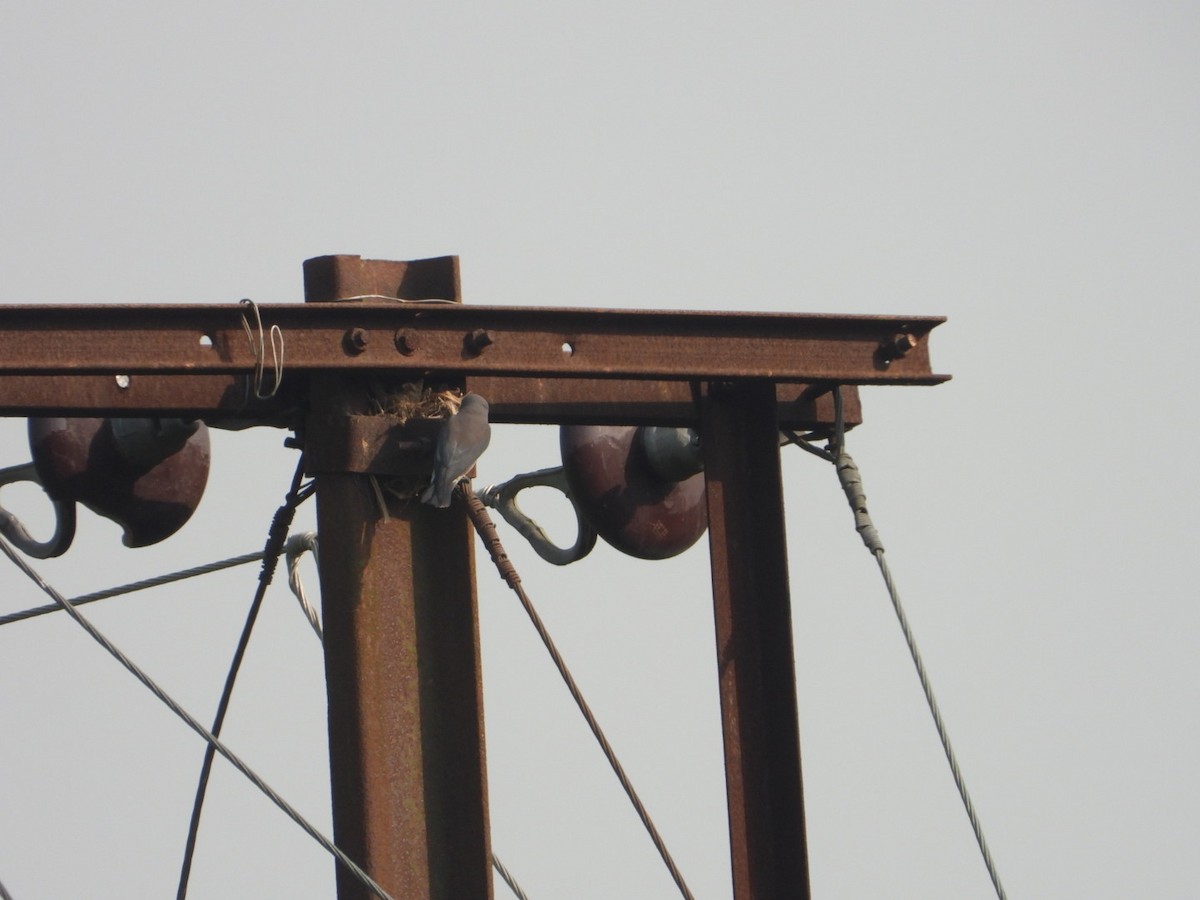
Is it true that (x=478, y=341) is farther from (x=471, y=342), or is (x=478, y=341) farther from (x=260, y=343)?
(x=260, y=343)

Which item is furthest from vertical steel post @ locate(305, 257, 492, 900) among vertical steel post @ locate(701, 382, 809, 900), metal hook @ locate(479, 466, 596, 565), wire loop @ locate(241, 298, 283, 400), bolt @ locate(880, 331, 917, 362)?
metal hook @ locate(479, 466, 596, 565)

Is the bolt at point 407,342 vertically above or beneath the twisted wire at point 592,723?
above

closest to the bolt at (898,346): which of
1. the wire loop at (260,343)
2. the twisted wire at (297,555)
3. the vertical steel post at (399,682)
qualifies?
the vertical steel post at (399,682)

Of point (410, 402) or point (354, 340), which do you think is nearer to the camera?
point (354, 340)

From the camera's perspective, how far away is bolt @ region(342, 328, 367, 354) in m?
7.09

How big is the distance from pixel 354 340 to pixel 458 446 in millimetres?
460

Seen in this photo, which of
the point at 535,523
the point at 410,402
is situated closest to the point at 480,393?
the point at 410,402

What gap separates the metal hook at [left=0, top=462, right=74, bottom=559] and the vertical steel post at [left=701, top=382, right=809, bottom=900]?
293 cm

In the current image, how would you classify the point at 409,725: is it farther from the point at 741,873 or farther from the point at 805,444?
the point at 805,444

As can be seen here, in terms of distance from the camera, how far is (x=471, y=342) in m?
7.21

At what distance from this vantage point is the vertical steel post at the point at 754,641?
24.2 ft

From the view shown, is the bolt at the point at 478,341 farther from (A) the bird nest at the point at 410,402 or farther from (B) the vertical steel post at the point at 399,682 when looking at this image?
(B) the vertical steel post at the point at 399,682

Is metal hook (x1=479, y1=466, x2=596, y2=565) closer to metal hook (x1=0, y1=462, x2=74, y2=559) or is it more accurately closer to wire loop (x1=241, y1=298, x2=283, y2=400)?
metal hook (x1=0, y1=462, x2=74, y2=559)

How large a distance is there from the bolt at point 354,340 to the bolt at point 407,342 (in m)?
0.11
